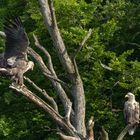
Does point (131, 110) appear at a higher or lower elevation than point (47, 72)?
lower

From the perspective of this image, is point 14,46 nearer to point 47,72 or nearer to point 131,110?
point 47,72

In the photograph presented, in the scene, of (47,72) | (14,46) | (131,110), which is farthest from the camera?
(131,110)

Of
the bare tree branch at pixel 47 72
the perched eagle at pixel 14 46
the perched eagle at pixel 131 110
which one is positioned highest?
the perched eagle at pixel 14 46

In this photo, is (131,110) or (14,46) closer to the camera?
(14,46)

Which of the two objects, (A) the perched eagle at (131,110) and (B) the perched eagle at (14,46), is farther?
(A) the perched eagle at (131,110)

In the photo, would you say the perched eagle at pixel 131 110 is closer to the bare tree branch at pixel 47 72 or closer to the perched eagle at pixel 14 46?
the bare tree branch at pixel 47 72

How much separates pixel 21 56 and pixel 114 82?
5.64m

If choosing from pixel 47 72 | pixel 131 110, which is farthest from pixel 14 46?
pixel 131 110

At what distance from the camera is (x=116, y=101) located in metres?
18.0

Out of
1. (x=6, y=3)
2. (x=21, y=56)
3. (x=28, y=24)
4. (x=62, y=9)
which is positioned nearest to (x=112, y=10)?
(x=62, y=9)

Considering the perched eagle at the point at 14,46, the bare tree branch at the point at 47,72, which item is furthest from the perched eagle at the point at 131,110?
the perched eagle at the point at 14,46

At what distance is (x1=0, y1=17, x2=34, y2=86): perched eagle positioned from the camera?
37.0ft

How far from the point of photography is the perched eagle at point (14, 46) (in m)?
11.3

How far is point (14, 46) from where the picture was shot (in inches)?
448
